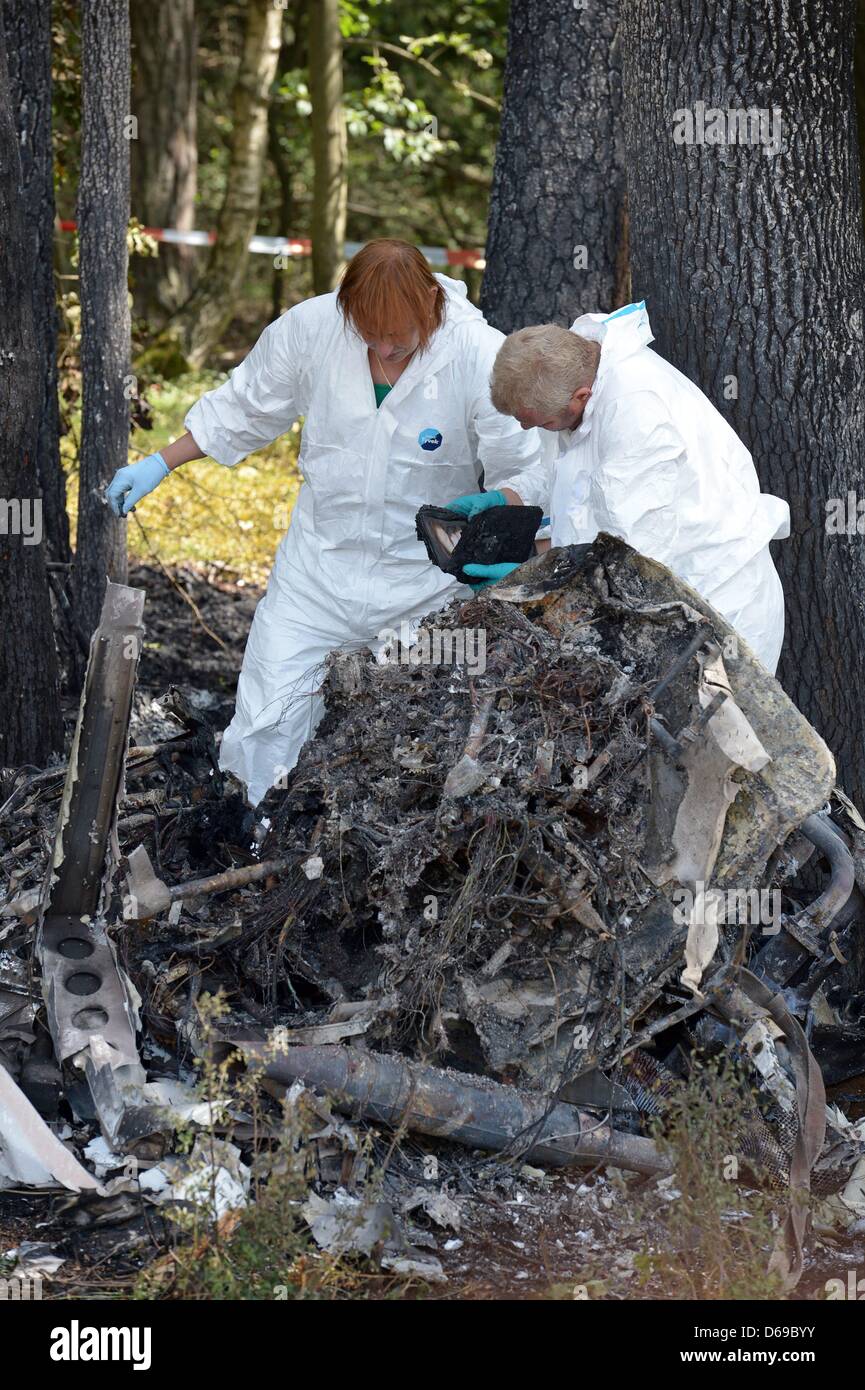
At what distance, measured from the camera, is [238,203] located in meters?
14.1

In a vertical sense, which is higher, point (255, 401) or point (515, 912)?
point (255, 401)

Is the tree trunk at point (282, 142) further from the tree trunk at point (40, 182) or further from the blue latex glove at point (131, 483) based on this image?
the blue latex glove at point (131, 483)

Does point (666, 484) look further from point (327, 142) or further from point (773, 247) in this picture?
point (327, 142)

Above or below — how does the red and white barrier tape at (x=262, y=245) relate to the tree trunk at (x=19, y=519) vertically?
above

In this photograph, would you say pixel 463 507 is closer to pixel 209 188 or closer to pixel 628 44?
pixel 628 44

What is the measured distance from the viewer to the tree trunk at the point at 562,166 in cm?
616

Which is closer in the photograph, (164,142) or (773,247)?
(773,247)

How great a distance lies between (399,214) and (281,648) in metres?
15.2

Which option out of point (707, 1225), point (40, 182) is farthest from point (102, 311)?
point (707, 1225)

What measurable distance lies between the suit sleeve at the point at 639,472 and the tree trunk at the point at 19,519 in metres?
2.06

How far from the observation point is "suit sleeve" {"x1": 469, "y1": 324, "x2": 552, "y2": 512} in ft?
15.2

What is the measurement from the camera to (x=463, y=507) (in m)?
4.56

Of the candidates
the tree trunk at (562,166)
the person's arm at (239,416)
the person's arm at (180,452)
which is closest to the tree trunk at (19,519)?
the person's arm at (239,416)

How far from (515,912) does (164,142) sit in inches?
505
